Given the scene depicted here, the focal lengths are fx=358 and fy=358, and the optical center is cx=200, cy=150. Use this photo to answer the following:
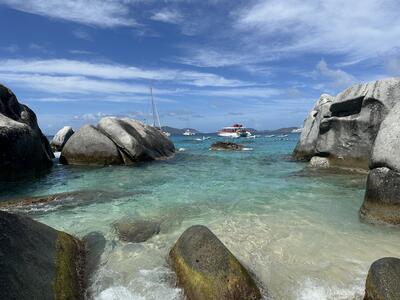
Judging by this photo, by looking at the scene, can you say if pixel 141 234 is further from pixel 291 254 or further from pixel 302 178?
pixel 302 178

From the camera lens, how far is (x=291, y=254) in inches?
269

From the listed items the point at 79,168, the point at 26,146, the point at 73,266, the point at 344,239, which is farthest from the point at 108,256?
the point at 79,168

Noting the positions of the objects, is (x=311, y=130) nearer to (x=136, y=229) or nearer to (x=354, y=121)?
(x=354, y=121)

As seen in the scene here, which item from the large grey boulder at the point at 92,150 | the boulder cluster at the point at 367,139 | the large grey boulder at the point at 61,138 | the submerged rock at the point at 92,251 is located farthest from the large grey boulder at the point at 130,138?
the submerged rock at the point at 92,251

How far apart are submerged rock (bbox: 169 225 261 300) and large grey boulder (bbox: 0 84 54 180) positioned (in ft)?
42.6

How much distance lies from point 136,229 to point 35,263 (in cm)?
347

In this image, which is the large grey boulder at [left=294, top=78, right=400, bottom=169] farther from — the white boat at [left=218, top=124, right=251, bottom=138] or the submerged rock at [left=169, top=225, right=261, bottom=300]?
the white boat at [left=218, top=124, right=251, bottom=138]

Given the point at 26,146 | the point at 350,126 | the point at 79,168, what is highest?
the point at 350,126

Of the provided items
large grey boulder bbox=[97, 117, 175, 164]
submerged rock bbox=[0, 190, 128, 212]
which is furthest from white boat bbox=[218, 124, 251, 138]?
submerged rock bbox=[0, 190, 128, 212]

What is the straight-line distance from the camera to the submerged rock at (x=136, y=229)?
25.1ft

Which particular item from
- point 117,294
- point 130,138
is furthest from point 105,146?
point 117,294

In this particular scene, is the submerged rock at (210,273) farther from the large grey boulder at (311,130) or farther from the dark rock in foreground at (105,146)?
the large grey boulder at (311,130)

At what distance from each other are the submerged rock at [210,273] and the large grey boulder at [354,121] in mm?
12036

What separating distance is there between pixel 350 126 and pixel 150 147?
12579mm
